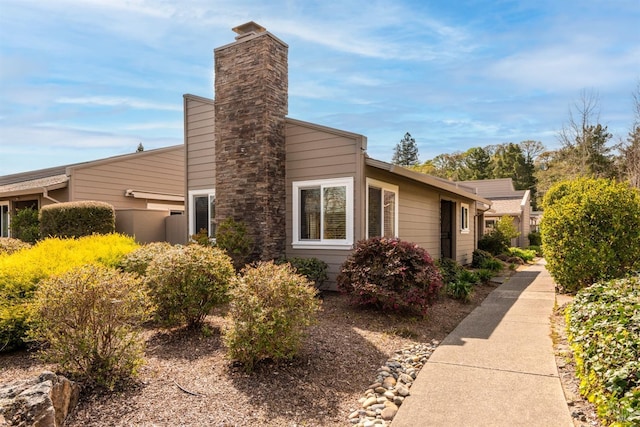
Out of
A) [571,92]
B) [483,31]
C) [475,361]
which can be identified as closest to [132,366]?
[475,361]

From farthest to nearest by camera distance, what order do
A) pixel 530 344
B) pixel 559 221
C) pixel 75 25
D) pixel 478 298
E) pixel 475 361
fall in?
pixel 478 298, pixel 559 221, pixel 75 25, pixel 530 344, pixel 475 361

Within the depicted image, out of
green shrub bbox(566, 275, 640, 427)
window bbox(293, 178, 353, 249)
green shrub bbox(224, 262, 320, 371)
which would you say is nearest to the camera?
green shrub bbox(566, 275, 640, 427)

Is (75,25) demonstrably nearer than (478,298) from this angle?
Yes

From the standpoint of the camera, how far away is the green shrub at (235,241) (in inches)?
324

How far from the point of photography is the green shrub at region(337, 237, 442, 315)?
637 cm

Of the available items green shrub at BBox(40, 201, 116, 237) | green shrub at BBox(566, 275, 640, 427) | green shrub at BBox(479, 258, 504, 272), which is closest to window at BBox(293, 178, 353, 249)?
green shrub at BBox(566, 275, 640, 427)

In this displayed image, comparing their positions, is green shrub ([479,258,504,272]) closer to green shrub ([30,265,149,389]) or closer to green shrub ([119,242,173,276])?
green shrub ([119,242,173,276])

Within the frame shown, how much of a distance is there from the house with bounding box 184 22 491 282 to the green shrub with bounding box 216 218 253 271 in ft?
0.66

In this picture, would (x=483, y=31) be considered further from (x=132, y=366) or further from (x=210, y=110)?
(x=132, y=366)

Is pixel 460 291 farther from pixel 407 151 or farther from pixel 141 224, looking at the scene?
pixel 407 151

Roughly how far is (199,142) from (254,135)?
2.68 meters

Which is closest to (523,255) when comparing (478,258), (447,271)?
(478,258)

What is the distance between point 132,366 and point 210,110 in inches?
316

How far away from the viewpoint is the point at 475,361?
466cm
